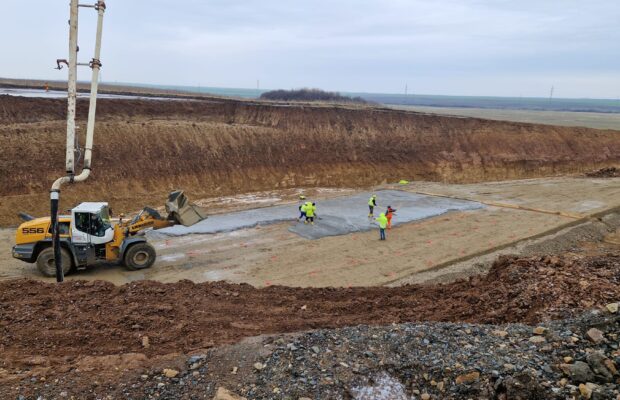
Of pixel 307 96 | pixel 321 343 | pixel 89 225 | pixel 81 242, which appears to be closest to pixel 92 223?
pixel 89 225

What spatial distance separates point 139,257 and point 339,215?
28.7 ft

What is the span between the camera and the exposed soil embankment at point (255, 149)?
2100cm

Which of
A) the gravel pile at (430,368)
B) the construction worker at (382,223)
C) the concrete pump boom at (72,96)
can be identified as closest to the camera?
the gravel pile at (430,368)

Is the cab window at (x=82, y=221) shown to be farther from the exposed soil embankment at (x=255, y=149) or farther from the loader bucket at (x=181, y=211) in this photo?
the exposed soil embankment at (x=255, y=149)

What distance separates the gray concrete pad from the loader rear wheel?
309 cm

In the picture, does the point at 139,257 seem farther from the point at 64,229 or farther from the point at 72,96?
the point at 72,96

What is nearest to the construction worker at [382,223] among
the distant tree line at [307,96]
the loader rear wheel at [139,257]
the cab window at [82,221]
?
the loader rear wheel at [139,257]

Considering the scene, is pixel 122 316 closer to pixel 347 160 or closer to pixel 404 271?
pixel 404 271

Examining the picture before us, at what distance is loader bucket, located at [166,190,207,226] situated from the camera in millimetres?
12844

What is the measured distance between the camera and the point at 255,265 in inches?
532

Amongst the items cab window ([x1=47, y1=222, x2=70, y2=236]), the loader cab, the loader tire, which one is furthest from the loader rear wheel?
cab window ([x1=47, y1=222, x2=70, y2=236])

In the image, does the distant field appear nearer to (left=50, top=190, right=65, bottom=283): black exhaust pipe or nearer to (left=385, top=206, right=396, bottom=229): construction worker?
(left=385, top=206, right=396, bottom=229): construction worker

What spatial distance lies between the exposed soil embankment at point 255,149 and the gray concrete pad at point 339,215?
203 inches

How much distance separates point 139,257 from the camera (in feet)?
41.9
